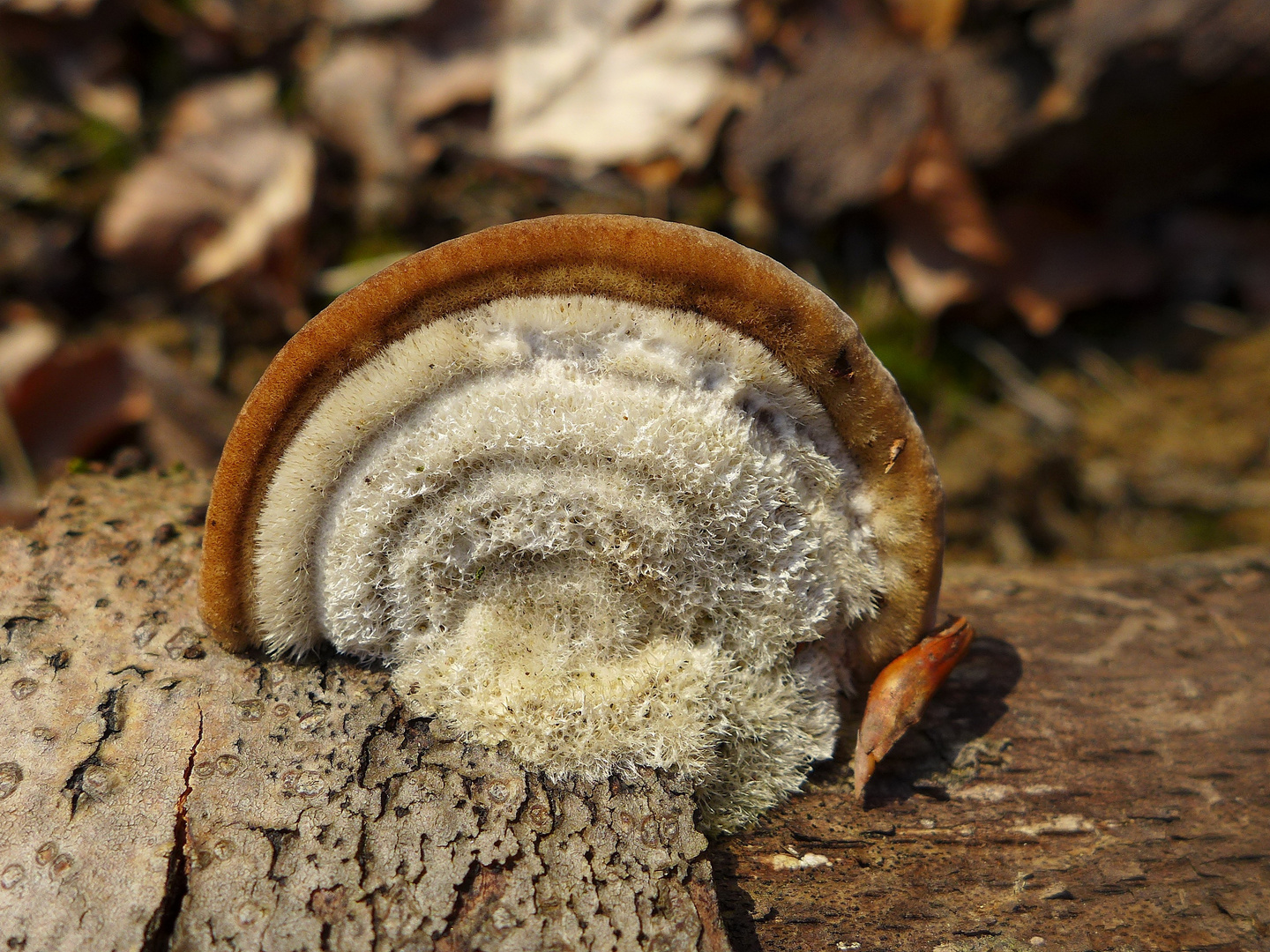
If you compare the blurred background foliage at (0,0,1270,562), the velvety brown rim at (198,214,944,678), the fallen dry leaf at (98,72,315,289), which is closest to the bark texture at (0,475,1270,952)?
the velvety brown rim at (198,214,944,678)

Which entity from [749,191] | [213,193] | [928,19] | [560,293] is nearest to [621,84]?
[749,191]

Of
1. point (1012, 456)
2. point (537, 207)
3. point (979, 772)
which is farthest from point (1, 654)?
point (1012, 456)

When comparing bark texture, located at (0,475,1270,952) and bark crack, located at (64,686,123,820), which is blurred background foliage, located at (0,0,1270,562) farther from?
bark crack, located at (64,686,123,820)

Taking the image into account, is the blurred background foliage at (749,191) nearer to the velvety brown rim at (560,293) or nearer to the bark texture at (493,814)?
the bark texture at (493,814)

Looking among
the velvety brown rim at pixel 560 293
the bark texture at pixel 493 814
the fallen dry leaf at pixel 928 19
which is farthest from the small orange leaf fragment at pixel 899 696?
the fallen dry leaf at pixel 928 19

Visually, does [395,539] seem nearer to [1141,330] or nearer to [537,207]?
[537,207]

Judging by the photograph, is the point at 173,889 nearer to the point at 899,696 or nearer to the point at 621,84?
the point at 899,696
